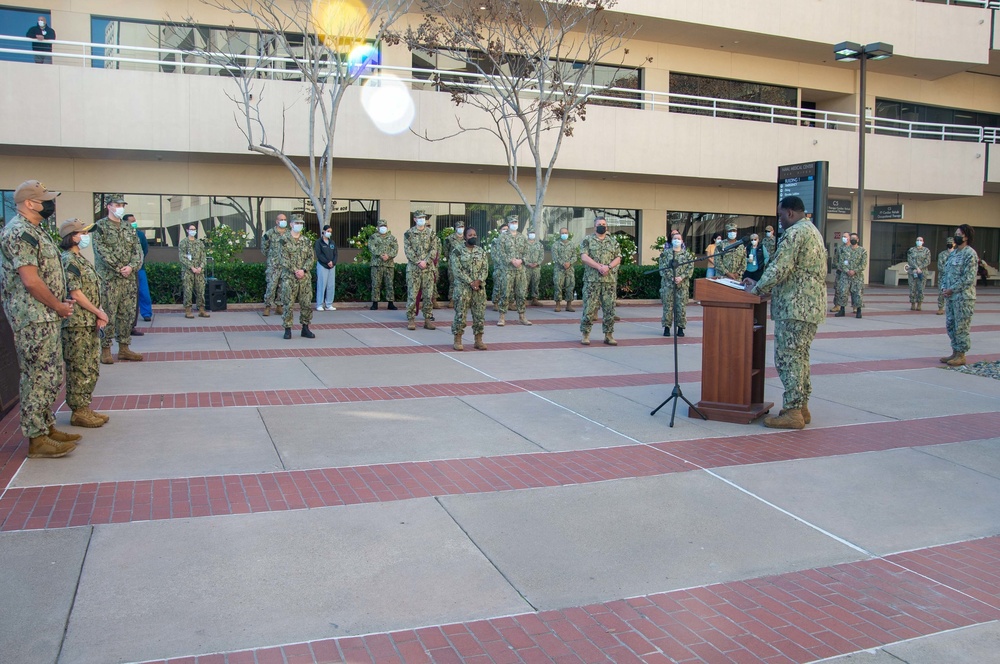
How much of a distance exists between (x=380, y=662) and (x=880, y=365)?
1032 centimetres

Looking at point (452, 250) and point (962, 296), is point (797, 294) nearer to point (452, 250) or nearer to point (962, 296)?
point (962, 296)

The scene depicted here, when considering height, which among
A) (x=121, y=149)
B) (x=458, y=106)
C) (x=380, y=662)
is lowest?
(x=380, y=662)

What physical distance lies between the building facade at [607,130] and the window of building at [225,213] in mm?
56

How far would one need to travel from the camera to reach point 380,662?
3662 mm

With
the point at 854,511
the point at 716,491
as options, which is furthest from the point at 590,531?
the point at 854,511

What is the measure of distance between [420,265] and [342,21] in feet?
30.3

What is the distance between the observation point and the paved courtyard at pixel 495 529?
3.92 metres

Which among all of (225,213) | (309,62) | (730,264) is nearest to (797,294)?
(730,264)

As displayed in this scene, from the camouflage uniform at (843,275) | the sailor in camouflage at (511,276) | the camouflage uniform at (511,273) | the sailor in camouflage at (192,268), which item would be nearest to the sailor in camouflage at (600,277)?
the sailor in camouflage at (511,276)

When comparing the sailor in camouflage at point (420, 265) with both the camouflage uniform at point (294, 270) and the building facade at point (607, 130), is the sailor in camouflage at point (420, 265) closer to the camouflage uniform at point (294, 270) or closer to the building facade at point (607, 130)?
the camouflage uniform at point (294, 270)

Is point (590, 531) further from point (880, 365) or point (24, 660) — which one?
point (880, 365)

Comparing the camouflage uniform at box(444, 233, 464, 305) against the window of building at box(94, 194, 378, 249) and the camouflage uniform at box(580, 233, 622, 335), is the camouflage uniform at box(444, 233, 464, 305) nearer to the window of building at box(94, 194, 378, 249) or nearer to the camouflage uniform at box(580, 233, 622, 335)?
the camouflage uniform at box(580, 233, 622, 335)

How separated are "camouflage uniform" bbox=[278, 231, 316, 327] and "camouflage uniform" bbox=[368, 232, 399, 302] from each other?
15.4ft

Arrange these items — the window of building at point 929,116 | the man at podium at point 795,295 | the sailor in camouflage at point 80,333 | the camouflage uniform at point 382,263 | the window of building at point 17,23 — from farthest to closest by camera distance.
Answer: the window of building at point 929,116
the window of building at point 17,23
the camouflage uniform at point 382,263
the man at podium at point 795,295
the sailor in camouflage at point 80,333
